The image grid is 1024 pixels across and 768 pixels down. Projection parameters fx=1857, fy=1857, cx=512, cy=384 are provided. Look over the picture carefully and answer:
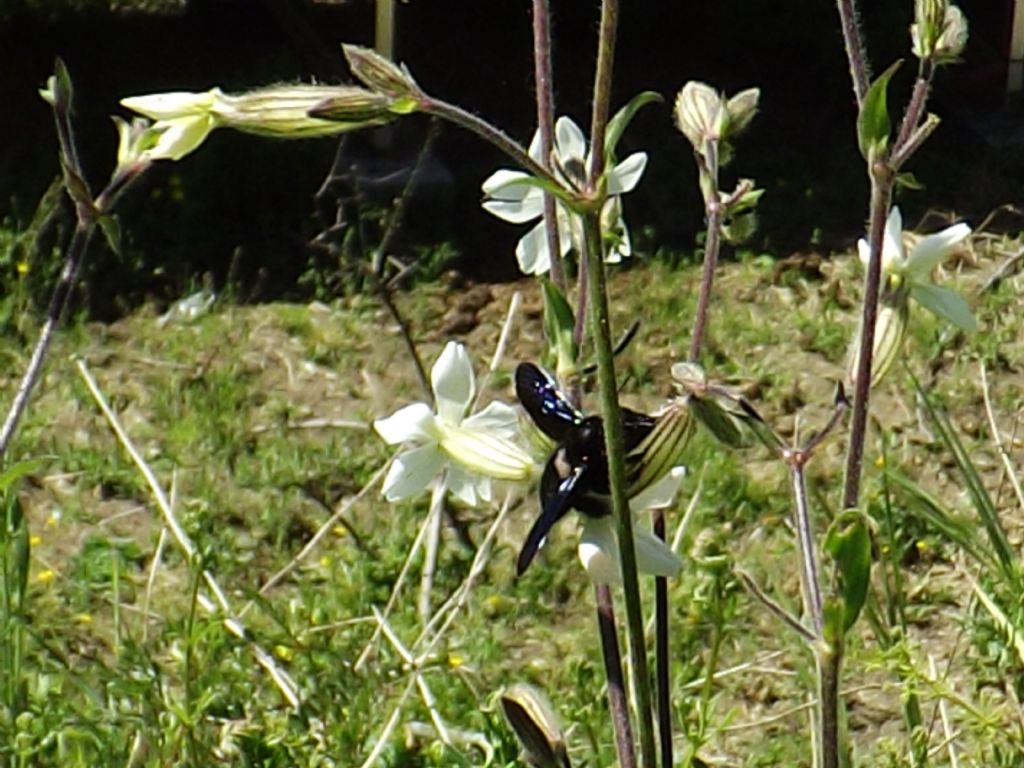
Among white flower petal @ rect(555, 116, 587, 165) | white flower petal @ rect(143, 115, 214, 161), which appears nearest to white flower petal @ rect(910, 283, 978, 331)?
white flower petal @ rect(555, 116, 587, 165)

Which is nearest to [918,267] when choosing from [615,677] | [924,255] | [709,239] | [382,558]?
[924,255]

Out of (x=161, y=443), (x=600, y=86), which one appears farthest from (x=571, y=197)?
(x=161, y=443)

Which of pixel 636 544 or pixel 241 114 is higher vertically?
pixel 241 114

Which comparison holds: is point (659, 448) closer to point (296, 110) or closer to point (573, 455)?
point (573, 455)

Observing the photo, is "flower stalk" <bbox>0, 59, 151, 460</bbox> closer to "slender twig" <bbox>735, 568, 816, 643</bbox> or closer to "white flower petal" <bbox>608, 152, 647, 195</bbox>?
"white flower petal" <bbox>608, 152, 647, 195</bbox>

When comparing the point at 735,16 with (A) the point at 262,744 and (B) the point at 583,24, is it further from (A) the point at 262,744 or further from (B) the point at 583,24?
(A) the point at 262,744
